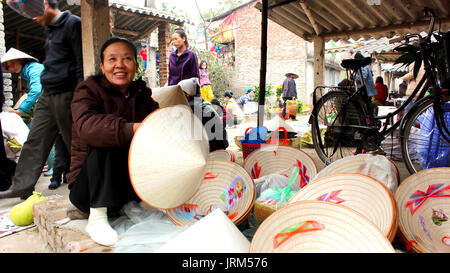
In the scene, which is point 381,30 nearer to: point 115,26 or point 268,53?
point 115,26

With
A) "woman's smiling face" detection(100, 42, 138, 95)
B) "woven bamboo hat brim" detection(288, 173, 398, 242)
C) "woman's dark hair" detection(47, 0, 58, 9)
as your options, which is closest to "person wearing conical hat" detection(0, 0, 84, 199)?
"woman's dark hair" detection(47, 0, 58, 9)

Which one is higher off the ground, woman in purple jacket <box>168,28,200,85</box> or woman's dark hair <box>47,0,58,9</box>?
woman's dark hair <box>47,0,58,9</box>

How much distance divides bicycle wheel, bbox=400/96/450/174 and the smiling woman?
2.11 meters

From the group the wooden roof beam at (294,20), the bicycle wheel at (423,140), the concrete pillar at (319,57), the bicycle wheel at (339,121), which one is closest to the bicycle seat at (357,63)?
the bicycle wheel at (339,121)

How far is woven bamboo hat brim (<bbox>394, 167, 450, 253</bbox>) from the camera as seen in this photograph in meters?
1.41

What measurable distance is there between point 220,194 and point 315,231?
95cm

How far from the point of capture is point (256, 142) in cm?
306

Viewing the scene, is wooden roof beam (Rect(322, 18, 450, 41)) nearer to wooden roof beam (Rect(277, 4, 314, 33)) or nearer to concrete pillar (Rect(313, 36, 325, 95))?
concrete pillar (Rect(313, 36, 325, 95))

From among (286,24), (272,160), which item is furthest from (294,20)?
(272,160)

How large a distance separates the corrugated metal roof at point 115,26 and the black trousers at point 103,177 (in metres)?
5.20
